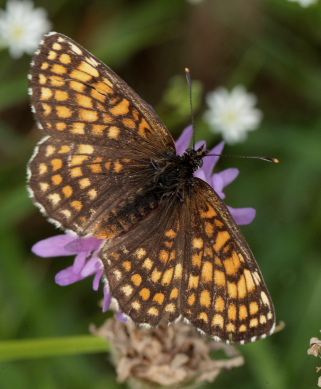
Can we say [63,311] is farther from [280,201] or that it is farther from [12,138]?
[280,201]

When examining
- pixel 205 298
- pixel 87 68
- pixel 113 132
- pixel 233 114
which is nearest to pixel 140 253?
pixel 205 298

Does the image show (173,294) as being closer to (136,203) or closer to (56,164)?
(136,203)

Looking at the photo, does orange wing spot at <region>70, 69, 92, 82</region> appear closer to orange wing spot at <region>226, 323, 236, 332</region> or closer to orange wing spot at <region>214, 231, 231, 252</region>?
orange wing spot at <region>214, 231, 231, 252</region>

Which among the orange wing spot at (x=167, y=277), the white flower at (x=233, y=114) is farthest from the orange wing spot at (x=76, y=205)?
the white flower at (x=233, y=114)

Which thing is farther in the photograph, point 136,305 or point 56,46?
point 56,46

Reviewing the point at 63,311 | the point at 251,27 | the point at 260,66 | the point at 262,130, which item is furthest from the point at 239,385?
the point at 251,27

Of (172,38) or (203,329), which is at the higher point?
(172,38)

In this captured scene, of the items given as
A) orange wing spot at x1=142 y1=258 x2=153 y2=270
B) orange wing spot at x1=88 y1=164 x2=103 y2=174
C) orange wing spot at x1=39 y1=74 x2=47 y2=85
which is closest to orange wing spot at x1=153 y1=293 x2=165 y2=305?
orange wing spot at x1=142 y1=258 x2=153 y2=270
